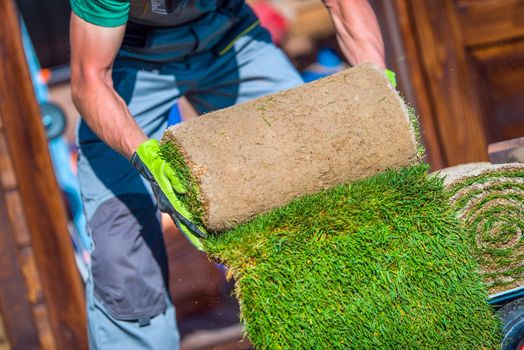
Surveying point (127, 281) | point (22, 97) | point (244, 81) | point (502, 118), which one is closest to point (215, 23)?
point (244, 81)

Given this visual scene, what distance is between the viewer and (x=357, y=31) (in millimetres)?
2154

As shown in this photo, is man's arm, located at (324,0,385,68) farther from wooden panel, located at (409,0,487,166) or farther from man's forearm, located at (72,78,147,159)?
wooden panel, located at (409,0,487,166)

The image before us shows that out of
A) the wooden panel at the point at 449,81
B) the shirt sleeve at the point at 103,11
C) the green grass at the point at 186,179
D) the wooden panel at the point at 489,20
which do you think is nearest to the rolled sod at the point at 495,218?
the green grass at the point at 186,179

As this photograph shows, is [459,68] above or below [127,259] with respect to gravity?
above

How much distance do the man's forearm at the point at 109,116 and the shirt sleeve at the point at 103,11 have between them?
0.16 meters

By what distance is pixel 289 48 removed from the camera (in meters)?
3.26

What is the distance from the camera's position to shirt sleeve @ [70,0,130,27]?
5.90ft

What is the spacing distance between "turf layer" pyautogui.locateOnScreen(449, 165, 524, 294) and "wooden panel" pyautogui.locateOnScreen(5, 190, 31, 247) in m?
1.96

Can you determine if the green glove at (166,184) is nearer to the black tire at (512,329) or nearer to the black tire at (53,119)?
the black tire at (512,329)

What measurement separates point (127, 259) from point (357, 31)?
3.31 feet

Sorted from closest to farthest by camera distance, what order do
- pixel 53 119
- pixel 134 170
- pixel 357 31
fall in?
pixel 357 31, pixel 134 170, pixel 53 119

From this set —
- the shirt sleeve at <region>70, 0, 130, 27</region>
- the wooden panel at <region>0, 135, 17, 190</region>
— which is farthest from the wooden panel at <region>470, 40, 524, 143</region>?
the wooden panel at <region>0, 135, 17, 190</region>

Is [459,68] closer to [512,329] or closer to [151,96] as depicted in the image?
[151,96]

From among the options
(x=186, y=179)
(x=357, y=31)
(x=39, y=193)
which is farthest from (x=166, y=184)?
(x=39, y=193)
